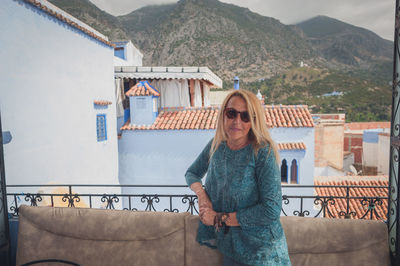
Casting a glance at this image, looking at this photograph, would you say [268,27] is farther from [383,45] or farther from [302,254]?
[302,254]

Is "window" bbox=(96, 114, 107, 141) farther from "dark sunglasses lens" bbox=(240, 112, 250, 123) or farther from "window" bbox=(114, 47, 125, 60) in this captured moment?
"window" bbox=(114, 47, 125, 60)

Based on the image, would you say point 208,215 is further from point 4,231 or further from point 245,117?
point 4,231

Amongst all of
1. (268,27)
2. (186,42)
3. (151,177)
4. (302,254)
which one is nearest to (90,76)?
(151,177)

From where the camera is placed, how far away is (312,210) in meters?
7.30

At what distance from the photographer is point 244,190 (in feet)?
4.30

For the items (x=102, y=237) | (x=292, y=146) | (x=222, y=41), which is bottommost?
(x=102, y=237)

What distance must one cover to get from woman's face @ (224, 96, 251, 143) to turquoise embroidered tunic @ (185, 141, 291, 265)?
0.25 feet

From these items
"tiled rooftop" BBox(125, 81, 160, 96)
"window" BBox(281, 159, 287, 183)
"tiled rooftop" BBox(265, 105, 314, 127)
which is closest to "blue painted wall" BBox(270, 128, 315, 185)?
"tiled rooftop" BBox(265, 105, 314, 127)

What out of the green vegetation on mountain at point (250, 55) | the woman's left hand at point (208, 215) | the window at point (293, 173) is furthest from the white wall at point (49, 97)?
the green vegetation on mountain at point (250, 55)

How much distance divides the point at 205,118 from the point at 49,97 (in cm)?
422

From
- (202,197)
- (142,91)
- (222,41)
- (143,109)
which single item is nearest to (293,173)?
(143,109)

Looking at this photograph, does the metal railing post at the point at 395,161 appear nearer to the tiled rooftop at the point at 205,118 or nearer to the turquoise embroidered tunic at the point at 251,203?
the turquoise embroidered tunic at the point at 251,203

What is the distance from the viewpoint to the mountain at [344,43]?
43041 mm

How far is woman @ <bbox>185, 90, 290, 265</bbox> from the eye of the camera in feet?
4.13
